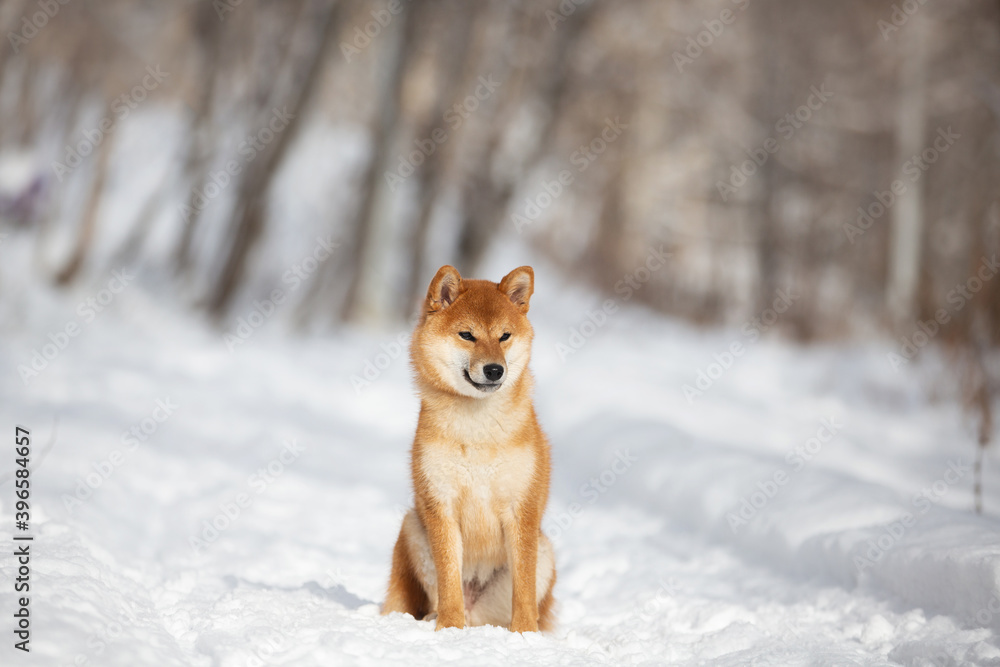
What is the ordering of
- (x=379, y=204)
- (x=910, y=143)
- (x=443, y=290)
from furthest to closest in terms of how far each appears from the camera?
(x=910, y=143), (x=379, y=204), (x=443, y=290)

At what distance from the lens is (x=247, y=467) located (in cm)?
779

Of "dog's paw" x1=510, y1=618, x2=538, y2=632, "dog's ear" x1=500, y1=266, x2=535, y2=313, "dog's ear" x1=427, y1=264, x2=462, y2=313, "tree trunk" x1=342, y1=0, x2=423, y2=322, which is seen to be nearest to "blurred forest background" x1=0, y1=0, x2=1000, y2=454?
"tree trunk" x1=342, y1=0, x2=423, y2=322

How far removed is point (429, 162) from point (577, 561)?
499 inches

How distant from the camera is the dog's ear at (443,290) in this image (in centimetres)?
411

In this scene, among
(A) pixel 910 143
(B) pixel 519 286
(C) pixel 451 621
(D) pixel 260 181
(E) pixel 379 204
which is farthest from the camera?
(A) pixel 910 143

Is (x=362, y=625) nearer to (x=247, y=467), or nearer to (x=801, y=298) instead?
(x=247, y=467)

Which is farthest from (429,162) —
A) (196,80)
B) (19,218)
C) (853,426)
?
(853,426)

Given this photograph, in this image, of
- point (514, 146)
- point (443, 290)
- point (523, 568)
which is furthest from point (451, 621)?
point (514, 146)

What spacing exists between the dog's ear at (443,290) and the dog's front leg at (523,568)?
3.66 ft

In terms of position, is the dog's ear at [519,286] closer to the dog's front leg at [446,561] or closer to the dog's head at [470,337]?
the dog's head at [470,337]

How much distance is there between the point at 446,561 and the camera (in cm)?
389

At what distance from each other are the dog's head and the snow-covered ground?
1.16m

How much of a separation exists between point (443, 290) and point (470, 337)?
0.32 metres

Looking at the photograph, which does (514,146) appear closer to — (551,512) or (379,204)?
(379,204)
